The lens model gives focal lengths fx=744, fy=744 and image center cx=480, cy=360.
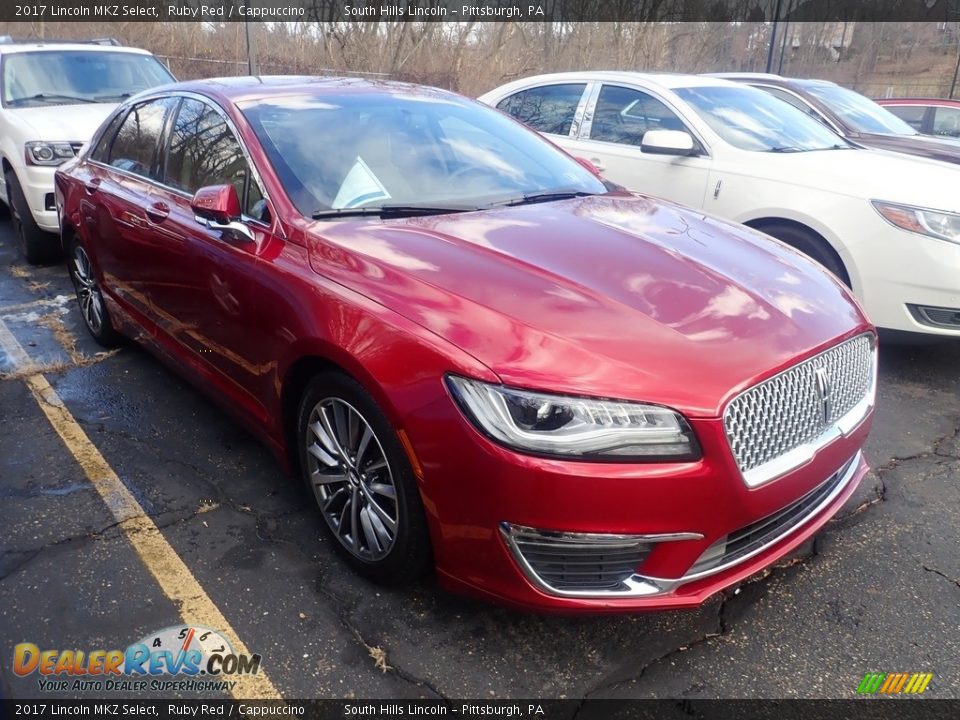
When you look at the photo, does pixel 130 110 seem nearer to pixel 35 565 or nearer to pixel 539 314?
pixel 35 565

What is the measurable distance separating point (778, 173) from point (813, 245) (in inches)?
21.1

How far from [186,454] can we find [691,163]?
12.2 feet

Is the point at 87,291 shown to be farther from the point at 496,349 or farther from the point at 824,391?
the point at 824,391

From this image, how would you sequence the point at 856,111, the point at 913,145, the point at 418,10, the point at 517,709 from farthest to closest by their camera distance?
the point at 418,10 < the point at 856,111 < the point at 913,145 < the point at 517,709

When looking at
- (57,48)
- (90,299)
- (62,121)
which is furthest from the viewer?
(57,48)

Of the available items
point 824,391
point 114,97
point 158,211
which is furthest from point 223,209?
point 114,97

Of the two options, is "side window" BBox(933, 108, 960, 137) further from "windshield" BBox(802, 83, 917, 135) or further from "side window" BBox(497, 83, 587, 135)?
"side window" BBox(497, 83, 587, 135)

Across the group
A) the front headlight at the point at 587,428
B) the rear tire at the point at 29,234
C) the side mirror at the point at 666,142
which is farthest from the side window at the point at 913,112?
the front headlight at the point at 587,428

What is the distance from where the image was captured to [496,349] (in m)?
2.01

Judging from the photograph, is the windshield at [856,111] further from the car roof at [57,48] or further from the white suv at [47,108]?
the car roof at [57,48]

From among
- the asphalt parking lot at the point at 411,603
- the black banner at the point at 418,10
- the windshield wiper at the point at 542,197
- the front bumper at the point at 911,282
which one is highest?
the black banner at the point at 418,10

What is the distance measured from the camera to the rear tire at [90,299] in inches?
179

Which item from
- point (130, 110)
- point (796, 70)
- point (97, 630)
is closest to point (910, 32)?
point (796, 70)

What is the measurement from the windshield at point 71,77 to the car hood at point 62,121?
273 millimetres
